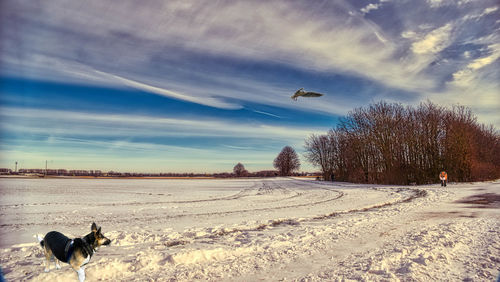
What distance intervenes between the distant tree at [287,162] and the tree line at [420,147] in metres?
59.9

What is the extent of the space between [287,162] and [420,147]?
70.7 metres

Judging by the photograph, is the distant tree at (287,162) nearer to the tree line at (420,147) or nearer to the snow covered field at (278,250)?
the tree line at (420,147)

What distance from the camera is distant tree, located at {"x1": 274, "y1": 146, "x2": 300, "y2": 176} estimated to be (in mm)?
101438

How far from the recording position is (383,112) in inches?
1406

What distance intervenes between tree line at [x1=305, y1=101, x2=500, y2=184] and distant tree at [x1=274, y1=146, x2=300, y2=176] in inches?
2359

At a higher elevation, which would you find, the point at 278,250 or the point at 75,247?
the point at 75,247

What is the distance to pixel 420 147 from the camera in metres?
31.7

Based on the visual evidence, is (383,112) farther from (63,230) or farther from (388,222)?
(63,230)

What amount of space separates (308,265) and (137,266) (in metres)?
2.53

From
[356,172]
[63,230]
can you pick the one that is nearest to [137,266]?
[63,230]

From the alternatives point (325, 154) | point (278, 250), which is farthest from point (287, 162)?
point (278, 250)

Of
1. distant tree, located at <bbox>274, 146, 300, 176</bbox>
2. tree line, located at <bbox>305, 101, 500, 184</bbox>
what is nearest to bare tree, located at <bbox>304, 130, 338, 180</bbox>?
tree line, located at <bbox>305, 101, 500, 184</bbox>

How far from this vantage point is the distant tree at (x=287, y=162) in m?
101

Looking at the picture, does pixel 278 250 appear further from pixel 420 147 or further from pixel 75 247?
pixel 420 147
